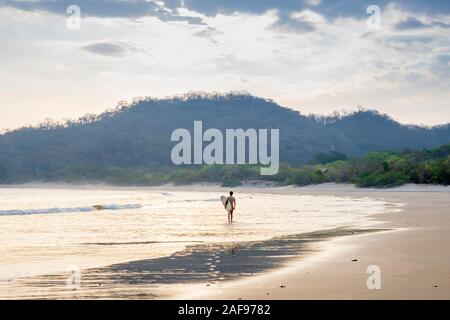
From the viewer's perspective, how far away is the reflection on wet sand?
9.76 meters

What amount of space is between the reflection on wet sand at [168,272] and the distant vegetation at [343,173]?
49364mm

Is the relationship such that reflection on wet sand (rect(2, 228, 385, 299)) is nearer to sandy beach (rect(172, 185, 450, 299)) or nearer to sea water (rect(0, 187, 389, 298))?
sandy beach (rect(172, 185, 450, 299))

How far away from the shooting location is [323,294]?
9.30 metres

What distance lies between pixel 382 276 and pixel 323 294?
184 cm

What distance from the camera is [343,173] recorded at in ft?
259

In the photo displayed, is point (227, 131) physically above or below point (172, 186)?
above

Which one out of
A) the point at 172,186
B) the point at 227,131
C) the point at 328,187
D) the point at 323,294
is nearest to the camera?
the point at 323,294

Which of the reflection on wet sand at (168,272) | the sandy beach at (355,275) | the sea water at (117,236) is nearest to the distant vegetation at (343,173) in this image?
the sea water at (117,236)

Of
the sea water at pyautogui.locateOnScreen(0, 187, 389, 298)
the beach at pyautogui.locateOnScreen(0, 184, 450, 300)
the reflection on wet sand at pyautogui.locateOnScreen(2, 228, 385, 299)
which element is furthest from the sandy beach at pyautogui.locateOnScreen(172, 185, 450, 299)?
the sea water at pyautogui.locateOnScreen(0, 187, 389, 298)

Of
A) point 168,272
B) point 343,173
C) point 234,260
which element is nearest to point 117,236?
point 234,260

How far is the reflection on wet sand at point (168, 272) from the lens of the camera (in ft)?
32.0

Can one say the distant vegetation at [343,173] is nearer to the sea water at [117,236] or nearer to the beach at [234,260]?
the sea water at [117,236]
